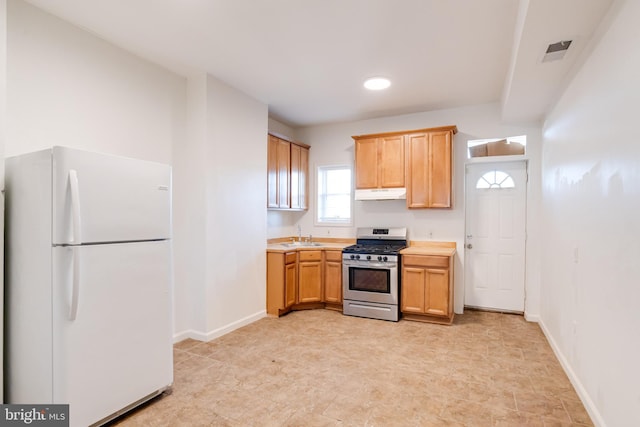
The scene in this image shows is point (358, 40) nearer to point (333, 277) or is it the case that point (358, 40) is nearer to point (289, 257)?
point (289, 257)

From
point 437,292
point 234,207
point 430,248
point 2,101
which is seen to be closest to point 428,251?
point 430,248

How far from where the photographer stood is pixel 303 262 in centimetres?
480

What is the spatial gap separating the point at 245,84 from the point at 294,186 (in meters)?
1.84

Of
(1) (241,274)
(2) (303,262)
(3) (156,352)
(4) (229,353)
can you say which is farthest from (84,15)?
(2) (303,262)

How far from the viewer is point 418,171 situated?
4688 millimetres

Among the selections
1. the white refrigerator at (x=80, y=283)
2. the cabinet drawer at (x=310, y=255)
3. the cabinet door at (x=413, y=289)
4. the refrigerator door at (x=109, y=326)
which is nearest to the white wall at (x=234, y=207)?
the cabinet drawer at (x=310, y=255)

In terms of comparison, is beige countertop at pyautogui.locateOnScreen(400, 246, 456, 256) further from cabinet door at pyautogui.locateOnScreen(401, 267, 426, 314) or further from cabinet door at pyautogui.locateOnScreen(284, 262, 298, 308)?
cabinet door at pyautogui.locateOnScreen(284, 262, 298, 308)

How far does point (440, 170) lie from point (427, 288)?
5.24 feet

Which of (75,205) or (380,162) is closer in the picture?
(75,205)

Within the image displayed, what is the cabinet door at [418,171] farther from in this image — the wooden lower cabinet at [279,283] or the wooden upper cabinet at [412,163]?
the wooden lower cabinet at [279,283]

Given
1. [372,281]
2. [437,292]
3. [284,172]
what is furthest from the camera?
[284,172]

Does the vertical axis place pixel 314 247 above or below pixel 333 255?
above

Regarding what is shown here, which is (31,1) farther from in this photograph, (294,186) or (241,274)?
(294,186)

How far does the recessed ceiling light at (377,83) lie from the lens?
3780mm
